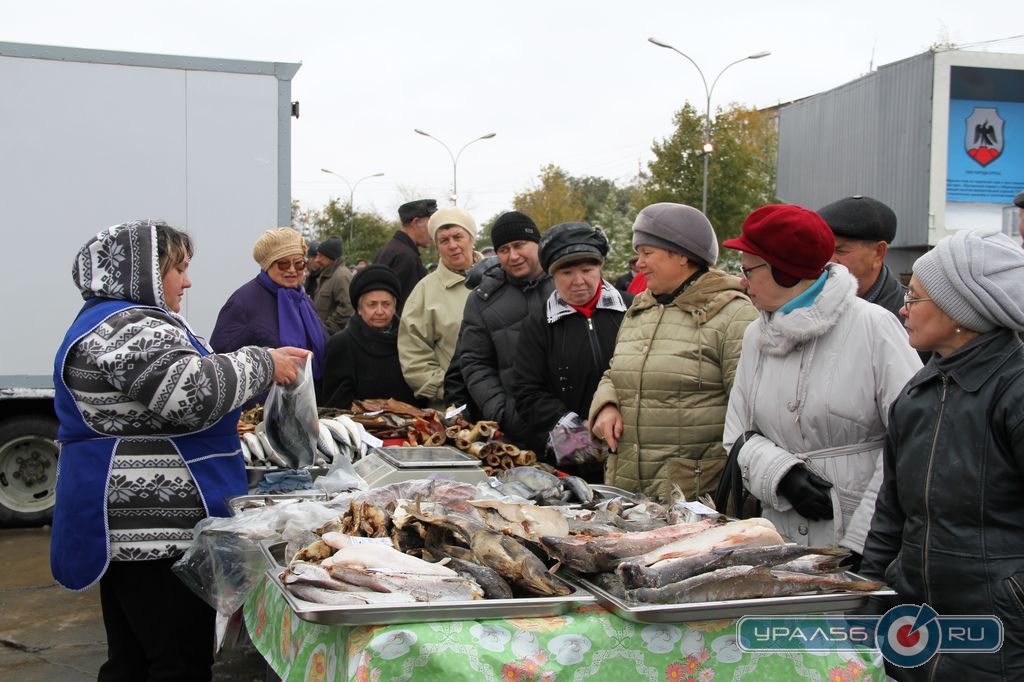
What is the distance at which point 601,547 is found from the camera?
2.16 metres

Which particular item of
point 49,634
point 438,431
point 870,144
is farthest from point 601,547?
point 870,144

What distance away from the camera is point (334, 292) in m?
9.54

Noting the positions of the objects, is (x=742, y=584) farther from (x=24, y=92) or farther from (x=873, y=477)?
(x=24, y=92)

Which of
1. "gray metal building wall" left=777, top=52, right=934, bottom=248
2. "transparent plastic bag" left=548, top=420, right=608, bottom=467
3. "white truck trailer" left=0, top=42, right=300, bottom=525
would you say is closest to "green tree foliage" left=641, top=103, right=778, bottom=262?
"gray metal building wall" left=777, top=52, right=934, bottom=248

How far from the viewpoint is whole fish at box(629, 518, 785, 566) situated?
6.94 feet

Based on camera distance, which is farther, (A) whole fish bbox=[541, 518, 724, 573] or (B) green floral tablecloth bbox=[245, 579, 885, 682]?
(A) whole fish bbox=[541, 518, 724, 573]

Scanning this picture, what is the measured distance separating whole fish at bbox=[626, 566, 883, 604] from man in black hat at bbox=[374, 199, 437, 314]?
5.56m

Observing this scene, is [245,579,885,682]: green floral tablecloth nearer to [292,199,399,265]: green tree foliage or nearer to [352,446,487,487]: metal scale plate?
[352,446,487,487]: metal scale plate

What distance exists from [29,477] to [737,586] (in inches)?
260

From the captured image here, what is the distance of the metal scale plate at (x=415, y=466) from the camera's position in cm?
351

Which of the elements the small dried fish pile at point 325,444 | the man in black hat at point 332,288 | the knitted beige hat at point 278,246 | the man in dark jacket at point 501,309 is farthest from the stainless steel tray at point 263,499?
the man in black hat at point 332,288

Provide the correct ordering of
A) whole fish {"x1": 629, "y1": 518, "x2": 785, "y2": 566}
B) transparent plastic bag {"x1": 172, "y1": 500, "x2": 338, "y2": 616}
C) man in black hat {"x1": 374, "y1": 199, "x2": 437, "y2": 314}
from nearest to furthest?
whole fish {"x1": 629, "y1": 518, "x2": 785, "y2": 566} → transparent plastic bag {"x1": 172, "y1": 500, "x2": 338, "y2": 616} → man in black hat {"x1": 374, "y1": 199, "x2": 437, "y2": 314}

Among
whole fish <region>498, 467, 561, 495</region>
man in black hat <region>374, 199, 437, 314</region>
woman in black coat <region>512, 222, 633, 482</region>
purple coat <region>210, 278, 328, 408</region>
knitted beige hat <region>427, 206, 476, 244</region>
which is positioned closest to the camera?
whole fish <region>498, 467, 561, 495</region>

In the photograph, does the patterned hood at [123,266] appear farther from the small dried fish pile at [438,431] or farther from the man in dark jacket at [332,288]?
the man in dark jacket at [332,288]
